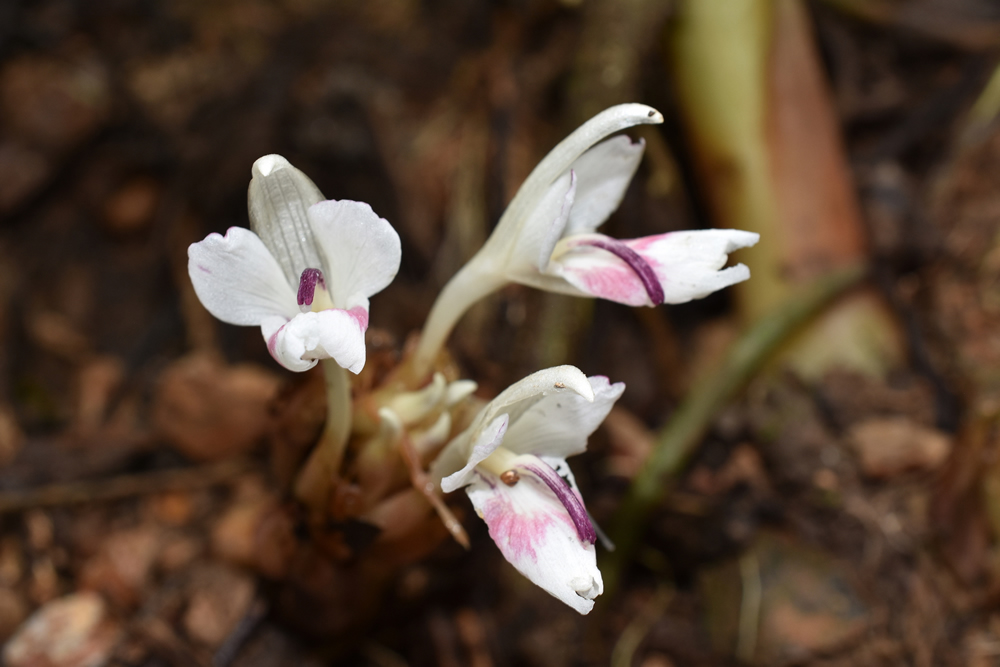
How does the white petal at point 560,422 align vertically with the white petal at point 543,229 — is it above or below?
below

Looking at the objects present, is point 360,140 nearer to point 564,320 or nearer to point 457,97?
point 457,97

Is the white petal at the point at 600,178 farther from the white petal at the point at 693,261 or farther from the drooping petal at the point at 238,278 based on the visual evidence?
the drooping petal at the point at 238,278

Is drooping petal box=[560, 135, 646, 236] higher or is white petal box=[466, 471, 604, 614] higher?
drooping petal box=[560, 135, 646, 236]

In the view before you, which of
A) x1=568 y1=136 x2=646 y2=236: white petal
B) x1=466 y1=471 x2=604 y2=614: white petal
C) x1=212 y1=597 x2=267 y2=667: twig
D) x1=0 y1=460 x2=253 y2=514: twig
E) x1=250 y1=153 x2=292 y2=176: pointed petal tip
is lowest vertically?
x1=212 y1=597 x2=267 y2=667: twig

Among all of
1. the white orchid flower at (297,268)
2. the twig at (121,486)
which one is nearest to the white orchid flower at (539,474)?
the white orchid flower at (297,268)

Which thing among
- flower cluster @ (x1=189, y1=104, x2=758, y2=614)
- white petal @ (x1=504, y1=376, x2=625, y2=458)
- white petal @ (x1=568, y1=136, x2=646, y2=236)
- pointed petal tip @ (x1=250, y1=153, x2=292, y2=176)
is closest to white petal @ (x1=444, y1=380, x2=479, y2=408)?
flower cluster @ (x1=189, y1=104, x2=758, y2=614)

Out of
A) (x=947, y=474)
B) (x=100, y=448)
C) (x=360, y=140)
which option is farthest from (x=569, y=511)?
(x=360, y=140)

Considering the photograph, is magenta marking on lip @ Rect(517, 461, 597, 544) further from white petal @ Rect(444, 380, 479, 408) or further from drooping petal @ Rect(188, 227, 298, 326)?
drooping petal @ Rect(188, 227, 298, 326)
